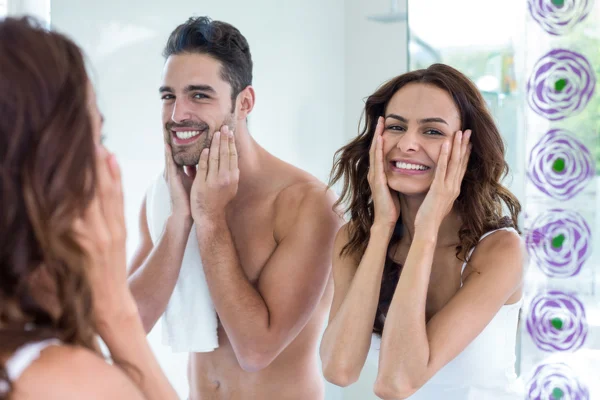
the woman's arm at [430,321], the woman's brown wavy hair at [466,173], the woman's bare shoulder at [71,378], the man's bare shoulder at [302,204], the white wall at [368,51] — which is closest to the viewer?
the woman's bare shoulder at [71,378]

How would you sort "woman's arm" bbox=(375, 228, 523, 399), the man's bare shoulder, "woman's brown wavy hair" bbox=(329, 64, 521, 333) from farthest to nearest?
the man's bare shoulder → "woman's brown wavy hair" bbox=(329, 64, 521, 333) → "woman's arm" bbox=(375, 228, 523, 399)

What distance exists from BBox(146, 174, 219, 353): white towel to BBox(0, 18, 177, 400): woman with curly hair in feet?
2.70

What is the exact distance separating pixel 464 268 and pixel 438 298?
0.34 ft

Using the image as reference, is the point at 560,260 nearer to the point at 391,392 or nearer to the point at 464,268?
the point at 464,268

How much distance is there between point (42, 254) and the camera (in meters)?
0.62

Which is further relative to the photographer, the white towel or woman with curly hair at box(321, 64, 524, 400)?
the white towel

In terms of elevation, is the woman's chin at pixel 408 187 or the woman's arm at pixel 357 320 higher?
the woman's chin at pixel 408 187

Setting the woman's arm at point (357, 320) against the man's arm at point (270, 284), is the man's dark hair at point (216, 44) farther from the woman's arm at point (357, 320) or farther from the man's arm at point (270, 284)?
the woman's arm at point (357, 320)

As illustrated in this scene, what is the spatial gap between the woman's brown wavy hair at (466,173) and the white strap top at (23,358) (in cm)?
90

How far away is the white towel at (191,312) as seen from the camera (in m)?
1.49

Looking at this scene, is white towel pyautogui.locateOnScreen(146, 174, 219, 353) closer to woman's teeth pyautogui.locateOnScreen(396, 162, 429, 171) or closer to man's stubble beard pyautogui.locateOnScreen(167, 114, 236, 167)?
man's stubble beard pyautogui.locateOnScreen(167, 114, 236, 167)

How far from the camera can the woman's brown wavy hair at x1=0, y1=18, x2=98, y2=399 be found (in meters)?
0.59

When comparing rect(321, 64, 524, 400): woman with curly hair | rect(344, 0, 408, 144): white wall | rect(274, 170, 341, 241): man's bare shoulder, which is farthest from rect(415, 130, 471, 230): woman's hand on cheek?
rect(344, 0, 408, 144): white wall

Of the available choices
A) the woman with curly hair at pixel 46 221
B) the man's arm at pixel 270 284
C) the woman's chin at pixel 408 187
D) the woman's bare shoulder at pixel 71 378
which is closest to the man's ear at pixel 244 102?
the man's arm at pixel 270 284
